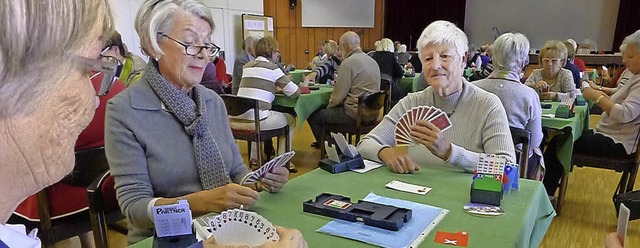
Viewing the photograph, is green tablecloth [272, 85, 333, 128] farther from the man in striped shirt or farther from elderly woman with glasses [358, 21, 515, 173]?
elderly woman with glasses [358, 21, 515, 173]

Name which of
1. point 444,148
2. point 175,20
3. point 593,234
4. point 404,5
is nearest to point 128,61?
point 175,20

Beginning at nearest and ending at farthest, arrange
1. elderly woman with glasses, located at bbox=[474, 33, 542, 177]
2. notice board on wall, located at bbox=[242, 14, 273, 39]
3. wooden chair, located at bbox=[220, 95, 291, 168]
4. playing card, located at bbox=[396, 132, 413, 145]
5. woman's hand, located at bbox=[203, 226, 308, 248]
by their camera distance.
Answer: woman's hand, located at bbox=[203, 226, 308, 248] → playing card, located at bbox=[396, 132, 413, 145] → elderly woman with glasses, located at bbox=[474, 33, 542, 177] → wooden chair, located at bbox=[220, 95, 291, 168] → notice board on wall, located at bbox=[242, 14, 273, 39]

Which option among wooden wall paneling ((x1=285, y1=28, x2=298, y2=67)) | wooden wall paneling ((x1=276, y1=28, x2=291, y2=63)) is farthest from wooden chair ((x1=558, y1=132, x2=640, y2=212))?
wooden wall paneling ((x1=285, y1=28, x2=298, y2=67))

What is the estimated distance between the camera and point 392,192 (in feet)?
5.03

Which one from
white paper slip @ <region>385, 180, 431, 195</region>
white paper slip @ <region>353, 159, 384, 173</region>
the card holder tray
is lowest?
white paper slip @ <region>353, 159, 384, 173</region>

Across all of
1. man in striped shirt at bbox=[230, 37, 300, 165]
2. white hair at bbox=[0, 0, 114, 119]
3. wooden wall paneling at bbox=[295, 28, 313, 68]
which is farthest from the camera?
wooden wall paneling at bbox=[295, 28, 313, 68]

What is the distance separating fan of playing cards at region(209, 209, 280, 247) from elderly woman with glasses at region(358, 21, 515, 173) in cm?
88

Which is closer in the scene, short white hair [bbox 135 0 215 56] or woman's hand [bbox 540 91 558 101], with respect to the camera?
short white hair [bbox 135 0 215 56]

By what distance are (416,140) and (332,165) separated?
0.38 m

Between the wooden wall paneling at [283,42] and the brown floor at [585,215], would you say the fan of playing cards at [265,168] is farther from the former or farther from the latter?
the wooden wall paneling at [283,42]

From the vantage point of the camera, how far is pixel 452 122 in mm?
2041

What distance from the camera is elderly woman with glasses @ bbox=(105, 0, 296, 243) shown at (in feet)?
4.82

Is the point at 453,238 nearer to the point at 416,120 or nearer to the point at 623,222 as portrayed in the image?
the point at 623,222

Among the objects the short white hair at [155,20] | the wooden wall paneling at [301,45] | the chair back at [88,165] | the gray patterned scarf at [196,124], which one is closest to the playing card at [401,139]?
the gray patterned scarf at [196,124]
